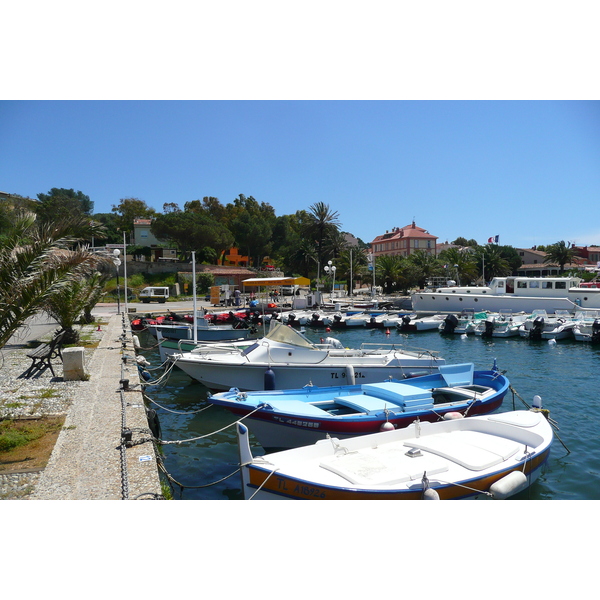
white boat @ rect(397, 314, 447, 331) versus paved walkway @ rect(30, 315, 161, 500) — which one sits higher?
paved walkway @ rect(30, 315, 161, 500)

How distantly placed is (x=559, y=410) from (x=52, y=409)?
47.6 ft

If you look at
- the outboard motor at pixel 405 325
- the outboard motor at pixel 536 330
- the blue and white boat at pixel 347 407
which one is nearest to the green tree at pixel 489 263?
the outboard motor at pixel 405 325

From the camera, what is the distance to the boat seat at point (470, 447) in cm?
800

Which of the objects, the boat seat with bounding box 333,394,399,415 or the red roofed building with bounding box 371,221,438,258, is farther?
the red roofed building with bounding box 371,221,438,258

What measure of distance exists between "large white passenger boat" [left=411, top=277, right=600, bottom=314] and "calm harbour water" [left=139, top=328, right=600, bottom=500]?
10.8m

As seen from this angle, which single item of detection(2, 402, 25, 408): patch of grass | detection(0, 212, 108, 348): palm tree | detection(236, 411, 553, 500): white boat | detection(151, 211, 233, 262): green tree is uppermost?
detection(151, 211, 233, 262): green tree

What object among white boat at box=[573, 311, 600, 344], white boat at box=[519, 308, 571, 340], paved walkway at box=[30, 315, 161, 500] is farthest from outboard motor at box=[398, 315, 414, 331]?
paved walkway at box=[30, 315, 161, 500]

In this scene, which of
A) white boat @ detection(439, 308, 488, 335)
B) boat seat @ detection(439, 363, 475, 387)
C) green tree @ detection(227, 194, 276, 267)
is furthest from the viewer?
green tree @ detection(227, 194, 276, 267)

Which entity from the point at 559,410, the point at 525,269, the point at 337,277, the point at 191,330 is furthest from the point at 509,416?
the point at 525,269

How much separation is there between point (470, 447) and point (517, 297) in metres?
36.0

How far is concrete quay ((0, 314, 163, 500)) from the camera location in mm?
6746

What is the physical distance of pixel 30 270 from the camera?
8.88 metres

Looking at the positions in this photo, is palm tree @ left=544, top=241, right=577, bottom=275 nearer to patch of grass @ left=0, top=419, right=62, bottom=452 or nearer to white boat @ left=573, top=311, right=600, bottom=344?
white boat @ left=573, top=311, right=600, bottom=344

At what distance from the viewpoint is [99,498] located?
6.45 meters
